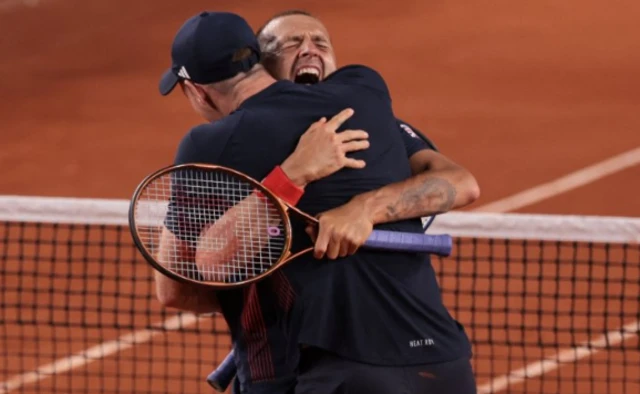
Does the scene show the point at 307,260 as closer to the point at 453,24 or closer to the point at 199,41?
the point at 199,41

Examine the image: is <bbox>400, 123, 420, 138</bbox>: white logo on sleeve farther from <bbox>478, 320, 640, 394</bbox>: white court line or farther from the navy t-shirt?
<bbox>478, 320, 640, 394</bbox>: white court line

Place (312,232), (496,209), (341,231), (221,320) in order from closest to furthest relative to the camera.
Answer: (341,231)
(312,232)
(221,320)
(496,209)

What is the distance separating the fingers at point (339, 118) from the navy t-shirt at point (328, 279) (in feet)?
0.10

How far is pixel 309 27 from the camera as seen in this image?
5.08 metres

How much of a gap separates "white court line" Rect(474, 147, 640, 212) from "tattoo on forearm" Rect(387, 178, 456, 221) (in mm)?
5896

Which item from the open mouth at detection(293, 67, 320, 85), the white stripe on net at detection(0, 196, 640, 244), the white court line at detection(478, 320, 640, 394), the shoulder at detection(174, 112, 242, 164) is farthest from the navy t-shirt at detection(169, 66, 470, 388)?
the white court line at detection(478, 320, 640, 394)

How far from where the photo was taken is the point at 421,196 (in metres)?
4.27

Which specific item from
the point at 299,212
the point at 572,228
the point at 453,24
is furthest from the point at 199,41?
the point at 453,24

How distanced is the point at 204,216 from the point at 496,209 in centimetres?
623

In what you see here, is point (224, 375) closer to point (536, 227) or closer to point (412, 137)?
point (412, 137)

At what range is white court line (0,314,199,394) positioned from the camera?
26.2 feet

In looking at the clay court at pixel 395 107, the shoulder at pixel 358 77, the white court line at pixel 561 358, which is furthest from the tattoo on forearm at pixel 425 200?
the clay court at pixel 395 107

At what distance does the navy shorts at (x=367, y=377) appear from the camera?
4059 millimetres

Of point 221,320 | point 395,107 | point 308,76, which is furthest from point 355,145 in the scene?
point 395,107
